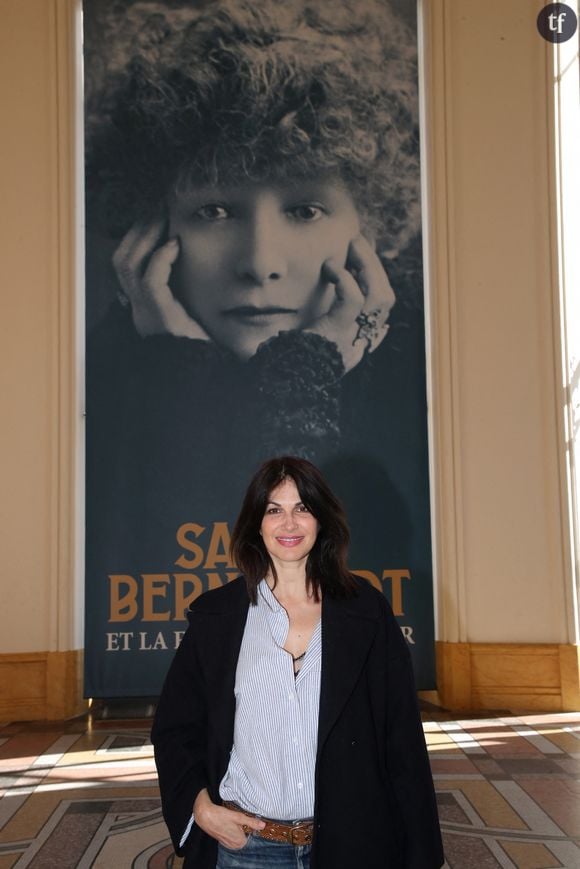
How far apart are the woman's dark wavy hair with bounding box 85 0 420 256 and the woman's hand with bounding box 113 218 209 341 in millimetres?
189

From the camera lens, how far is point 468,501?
8242 millimetres

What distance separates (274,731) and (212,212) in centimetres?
657

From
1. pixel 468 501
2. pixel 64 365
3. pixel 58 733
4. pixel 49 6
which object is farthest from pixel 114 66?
pixel 58 733

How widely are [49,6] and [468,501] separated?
557 centimetres

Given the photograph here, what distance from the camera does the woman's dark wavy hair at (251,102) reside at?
27.6 ft

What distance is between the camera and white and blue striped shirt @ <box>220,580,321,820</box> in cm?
241

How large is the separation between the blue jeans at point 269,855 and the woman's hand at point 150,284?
6249 millimetres

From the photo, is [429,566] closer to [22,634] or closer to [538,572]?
[538,572]

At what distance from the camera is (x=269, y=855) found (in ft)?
7.89

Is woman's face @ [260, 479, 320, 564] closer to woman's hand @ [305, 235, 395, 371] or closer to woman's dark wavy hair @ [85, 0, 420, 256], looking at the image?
woman's hand @ [305, 235, 395, 371]

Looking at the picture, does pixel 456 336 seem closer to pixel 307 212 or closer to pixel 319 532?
pixel 307 212

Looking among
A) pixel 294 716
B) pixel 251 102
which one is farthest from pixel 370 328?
pixel 294 716

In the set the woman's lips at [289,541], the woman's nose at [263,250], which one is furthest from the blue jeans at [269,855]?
the woman's nose at [263,250]

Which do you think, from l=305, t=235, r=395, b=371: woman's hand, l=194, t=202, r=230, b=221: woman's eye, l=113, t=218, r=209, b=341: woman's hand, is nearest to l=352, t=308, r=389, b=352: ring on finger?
l=305, t=235, r=395, b=371: woman's hand
